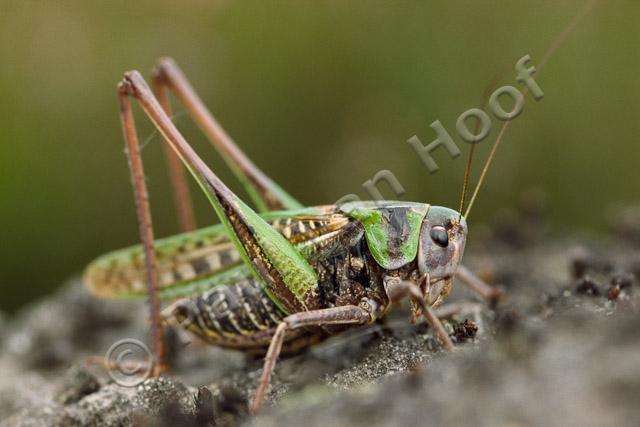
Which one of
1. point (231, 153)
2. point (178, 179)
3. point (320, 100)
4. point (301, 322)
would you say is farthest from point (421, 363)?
point (320, 100)

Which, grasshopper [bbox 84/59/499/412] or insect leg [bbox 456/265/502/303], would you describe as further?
insect leg [bbox 456/265/502/303]

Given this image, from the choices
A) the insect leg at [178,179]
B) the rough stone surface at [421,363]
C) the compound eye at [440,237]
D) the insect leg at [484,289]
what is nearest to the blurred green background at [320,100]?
the rough stone surface at [421,363]

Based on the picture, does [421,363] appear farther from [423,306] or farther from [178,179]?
[178,179]

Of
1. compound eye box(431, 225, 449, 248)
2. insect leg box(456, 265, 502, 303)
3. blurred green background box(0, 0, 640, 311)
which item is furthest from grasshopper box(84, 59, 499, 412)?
blurred green background box(0, 0, 640, 311)

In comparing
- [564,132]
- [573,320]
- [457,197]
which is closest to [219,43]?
[457,197]

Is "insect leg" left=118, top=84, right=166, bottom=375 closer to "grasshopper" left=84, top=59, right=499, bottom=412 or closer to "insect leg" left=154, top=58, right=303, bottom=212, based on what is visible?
"grasshopper" left=84, top=59, right=499, bottom=412

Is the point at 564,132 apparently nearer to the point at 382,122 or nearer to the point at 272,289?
the point at 382,122

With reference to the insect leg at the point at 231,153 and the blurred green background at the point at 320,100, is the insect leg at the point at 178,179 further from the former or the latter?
the blurred green background at the point at 320,100
